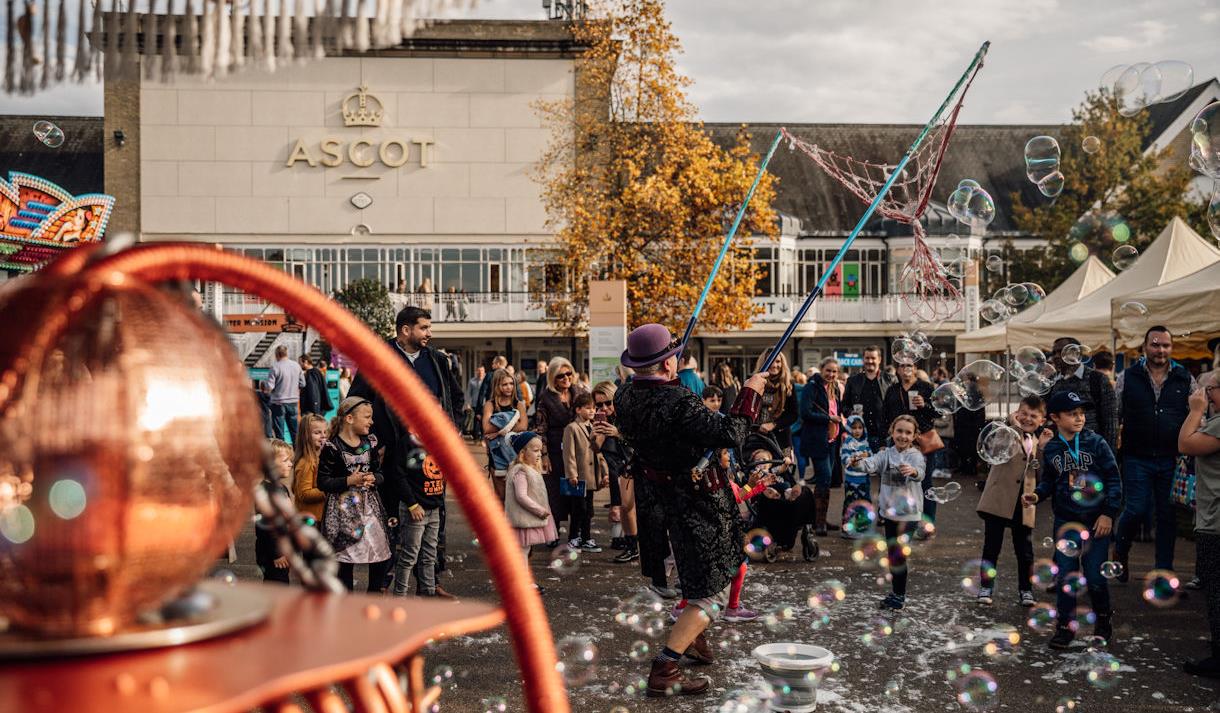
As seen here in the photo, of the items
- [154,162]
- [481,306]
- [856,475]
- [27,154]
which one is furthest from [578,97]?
[856,475]

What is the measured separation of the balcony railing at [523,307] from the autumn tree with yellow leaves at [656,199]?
6.29m

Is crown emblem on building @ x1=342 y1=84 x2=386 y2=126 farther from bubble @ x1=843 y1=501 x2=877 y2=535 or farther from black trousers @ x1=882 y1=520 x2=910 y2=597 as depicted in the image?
black trousers @ x1=882 y1=520 x2=910 y2=597

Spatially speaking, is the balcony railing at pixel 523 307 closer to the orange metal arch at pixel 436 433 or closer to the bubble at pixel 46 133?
the bubble at pixel 46 133

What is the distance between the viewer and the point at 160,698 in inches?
31.9

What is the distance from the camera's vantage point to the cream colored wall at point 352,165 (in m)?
33.0

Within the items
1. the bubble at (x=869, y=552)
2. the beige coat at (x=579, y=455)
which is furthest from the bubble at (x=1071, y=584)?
the beige coat at (x=579, y=455)

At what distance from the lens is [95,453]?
2.99 ft

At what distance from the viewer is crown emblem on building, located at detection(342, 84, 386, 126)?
3306 cm

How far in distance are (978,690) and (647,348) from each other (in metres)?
2.47

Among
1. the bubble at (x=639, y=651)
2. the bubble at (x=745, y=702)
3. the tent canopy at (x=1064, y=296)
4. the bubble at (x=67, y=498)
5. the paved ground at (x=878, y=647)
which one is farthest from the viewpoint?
the tent canopy at (x=1064, y=296)

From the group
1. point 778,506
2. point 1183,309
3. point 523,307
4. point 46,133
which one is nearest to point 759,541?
point 778,506

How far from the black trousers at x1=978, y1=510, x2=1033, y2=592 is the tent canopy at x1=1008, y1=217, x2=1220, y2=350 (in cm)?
718

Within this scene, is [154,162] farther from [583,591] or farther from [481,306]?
[583,591]

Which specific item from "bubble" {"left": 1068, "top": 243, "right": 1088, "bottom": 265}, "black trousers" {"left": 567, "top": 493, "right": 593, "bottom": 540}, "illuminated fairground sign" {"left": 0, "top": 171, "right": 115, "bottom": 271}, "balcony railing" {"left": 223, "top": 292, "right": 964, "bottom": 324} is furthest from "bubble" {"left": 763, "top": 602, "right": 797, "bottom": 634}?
"balcony railing" {"left": 223, "top": 292, "right": 964, "bottom": 324}
